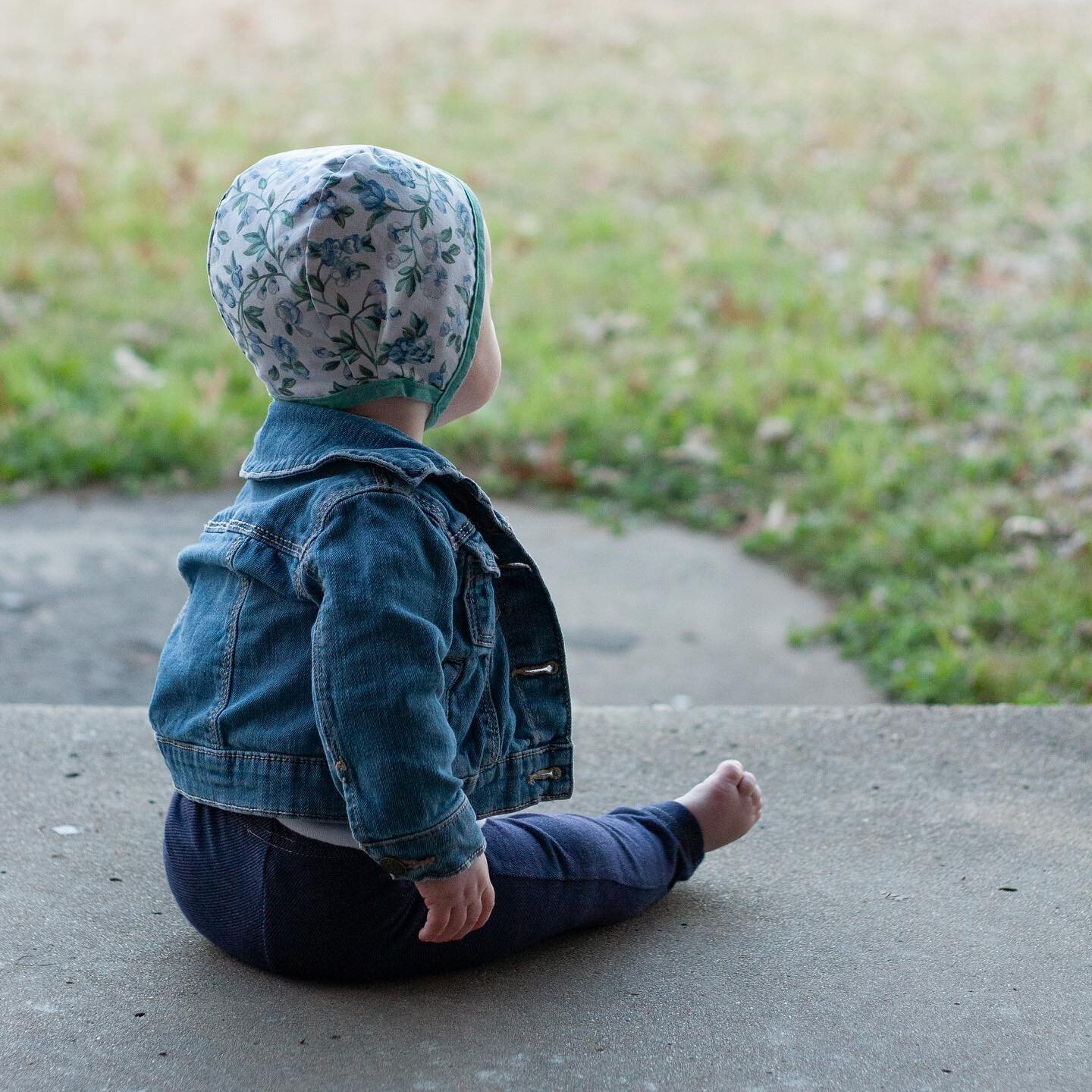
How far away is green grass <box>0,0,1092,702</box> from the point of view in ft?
13.6

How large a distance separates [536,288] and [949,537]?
2608mm

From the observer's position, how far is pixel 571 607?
3906 millimetres

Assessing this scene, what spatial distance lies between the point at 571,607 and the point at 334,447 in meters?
2.24

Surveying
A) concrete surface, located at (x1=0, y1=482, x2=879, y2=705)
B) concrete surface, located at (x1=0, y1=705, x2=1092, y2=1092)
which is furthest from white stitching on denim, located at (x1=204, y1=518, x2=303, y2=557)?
concrete surface, located at (x1=0, y1=482, x2=879, y2=705)

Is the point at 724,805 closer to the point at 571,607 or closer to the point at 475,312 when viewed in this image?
the point at 475,312

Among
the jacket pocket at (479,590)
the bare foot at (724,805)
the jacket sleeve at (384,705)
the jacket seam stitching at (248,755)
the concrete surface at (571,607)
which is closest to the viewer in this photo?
the jacket sleeve at (384,705)

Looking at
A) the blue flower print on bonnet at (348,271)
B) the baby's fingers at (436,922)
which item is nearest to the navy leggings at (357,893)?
the baby's fingers at (436,922)

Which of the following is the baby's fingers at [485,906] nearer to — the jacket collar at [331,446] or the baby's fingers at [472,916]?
the baby's fingers at [472,916]

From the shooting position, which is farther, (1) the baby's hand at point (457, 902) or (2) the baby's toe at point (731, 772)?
(2) the baby's toe at point (731, 772)

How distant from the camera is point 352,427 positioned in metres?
1.72

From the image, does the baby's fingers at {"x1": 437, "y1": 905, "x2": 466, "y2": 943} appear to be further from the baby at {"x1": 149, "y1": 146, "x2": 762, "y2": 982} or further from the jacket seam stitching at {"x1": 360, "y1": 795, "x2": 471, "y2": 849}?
the jacket seam stitching at {"x1": 360, "y1": 795, "x2": 471, "y2": 849}

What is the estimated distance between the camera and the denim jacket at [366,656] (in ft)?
5.13

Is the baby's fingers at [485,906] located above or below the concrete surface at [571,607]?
above

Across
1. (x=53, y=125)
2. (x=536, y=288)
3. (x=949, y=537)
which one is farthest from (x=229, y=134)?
(x=949, y=537)
